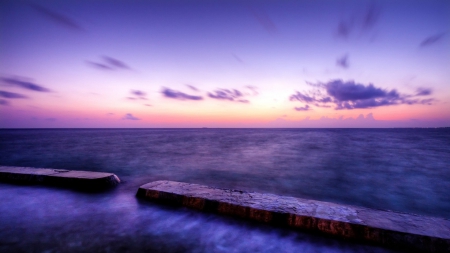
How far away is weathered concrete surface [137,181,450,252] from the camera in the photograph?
2146 millimetres

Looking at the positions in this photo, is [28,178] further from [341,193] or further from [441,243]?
[341,193]

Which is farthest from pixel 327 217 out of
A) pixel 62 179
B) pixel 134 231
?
pixel 62 179

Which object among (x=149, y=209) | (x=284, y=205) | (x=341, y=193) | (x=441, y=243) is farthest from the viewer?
(x=341, y=193)

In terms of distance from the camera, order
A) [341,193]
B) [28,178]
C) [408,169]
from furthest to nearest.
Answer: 1. [408,169]
2. [341,193]
3. [28,178]

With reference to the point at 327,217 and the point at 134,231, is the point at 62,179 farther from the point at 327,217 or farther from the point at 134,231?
the point at 327,217

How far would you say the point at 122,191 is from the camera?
4.18 m

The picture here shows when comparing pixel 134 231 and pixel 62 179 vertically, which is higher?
pixel 62 179

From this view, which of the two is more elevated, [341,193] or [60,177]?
[60,177]

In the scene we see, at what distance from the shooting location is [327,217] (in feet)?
8.08

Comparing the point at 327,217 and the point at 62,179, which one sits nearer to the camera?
the point at 327,217

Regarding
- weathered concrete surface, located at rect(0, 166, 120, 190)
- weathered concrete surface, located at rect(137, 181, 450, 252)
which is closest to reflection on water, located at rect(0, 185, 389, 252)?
weathered concrete surface, located at rect(137, 181, 450, 252)

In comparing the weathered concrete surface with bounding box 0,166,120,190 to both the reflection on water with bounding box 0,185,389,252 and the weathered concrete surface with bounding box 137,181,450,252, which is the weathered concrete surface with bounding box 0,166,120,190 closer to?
the reflection on water with bounding box 0,185,389,252

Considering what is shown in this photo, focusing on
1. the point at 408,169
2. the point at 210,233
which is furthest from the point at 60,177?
the point at 408,169

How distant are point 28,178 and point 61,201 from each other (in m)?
1.97
